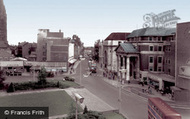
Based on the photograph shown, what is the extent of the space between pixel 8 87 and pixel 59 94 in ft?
41.9

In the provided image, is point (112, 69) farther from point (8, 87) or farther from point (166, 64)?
point (8, 87)

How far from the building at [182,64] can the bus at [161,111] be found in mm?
16566

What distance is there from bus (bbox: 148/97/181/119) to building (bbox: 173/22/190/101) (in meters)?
16.6

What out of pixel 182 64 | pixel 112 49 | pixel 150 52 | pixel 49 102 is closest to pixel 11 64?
pixel 112 49

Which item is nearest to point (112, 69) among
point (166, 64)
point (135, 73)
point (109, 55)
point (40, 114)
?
point (109, 55)

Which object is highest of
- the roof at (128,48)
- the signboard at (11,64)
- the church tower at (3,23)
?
the church tower at (3,23)

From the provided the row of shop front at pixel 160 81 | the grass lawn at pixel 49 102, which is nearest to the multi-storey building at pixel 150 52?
the row of shop front at pixel 160 81

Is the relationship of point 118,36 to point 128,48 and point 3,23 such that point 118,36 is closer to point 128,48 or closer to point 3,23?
point 128,48

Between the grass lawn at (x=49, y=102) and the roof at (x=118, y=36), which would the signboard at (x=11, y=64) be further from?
the roof at (x=118, y=36)

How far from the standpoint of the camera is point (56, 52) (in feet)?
252

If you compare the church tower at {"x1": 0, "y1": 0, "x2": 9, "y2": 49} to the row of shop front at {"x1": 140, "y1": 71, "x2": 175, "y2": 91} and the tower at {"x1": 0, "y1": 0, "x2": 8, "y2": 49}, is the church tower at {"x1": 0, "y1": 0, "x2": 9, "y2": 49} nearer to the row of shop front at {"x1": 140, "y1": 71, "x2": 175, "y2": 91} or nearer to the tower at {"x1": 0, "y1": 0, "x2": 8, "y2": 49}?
the tower at {"x1": 0, "y1": 0, "x2": 8, "y2": 49}

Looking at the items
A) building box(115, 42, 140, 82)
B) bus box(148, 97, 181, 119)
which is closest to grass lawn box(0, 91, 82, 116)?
bus box(148, 97, 181, 119)

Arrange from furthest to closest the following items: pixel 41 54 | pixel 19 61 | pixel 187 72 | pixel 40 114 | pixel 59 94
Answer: pixel 41 54 → pixel 19 61 → pixel 59 94 → pixel 187 72 → pixel 40 114

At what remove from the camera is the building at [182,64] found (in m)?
33.6
